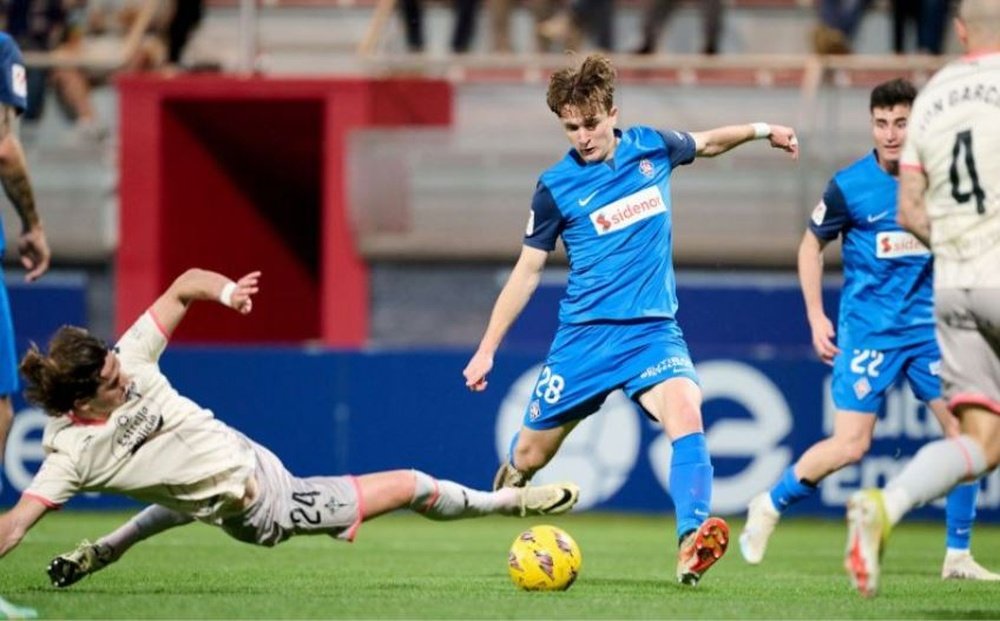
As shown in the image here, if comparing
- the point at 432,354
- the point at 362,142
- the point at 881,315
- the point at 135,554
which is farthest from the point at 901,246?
the point at 362,142

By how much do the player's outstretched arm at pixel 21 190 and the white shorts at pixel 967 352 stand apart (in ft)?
13.9

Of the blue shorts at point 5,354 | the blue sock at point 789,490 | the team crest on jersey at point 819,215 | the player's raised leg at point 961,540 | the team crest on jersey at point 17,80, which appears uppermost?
the team crest on jersey at point 17,80

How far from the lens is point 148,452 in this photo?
23.1 ft

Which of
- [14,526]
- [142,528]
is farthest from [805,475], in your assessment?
[14,526]

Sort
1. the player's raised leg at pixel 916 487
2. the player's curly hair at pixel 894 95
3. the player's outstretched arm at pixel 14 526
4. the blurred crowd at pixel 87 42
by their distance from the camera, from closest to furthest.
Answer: the player's raised leg at pixel 916 487
the player's outstretched arm at pixel 14 526
the player's curly hair at pixel 894 95
the blurred crowd at pixel 87 42

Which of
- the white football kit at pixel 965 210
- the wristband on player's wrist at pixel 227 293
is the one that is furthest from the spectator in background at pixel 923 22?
the wristband on player's wrist at pixel 227 293

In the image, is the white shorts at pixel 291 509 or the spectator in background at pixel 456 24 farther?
the spectator in background at pixel 456 24

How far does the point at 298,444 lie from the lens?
14.0 m

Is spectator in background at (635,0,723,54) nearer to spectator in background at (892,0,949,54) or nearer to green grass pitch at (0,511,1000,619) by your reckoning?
spectator in background at (892,0,949,54)

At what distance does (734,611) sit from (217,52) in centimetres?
1224

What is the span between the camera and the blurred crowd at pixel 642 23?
16.2m

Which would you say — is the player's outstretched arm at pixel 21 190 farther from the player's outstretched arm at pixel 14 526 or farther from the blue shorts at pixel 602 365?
the blue shorts at pixel 602 365

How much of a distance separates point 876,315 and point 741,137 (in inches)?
53.8

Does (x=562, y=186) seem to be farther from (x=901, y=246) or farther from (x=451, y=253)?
(x=451, y=253)
